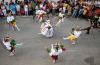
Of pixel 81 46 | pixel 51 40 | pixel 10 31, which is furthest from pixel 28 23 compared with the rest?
pixel 81 46

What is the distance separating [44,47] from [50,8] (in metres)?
9.94

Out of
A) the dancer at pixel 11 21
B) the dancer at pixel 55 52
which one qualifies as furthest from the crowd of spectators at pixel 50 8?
the dancer at pixel 55 52

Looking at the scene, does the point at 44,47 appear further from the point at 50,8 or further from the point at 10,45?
the point at 50,8

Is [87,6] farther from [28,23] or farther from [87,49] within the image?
[87,49]

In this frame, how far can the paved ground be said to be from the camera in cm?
1783

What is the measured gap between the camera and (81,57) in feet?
60.9

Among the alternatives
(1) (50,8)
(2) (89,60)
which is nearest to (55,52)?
(2) (89,60)

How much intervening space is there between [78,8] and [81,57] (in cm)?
1087

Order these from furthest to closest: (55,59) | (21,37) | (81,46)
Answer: (21,37)
(81,46)
(55,59)

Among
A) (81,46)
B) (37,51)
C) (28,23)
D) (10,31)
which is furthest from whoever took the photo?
(28,23)

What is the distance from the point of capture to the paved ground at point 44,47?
1783 cm

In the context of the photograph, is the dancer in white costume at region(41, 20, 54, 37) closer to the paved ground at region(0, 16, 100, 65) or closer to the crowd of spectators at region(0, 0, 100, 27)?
the paved ground at region(0, 16, 100, 65)

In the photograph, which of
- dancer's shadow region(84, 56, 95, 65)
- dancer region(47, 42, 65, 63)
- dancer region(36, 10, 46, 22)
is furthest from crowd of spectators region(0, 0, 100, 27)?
dancer region(47, 42, 65, 63)

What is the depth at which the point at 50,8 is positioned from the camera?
29562 mm
